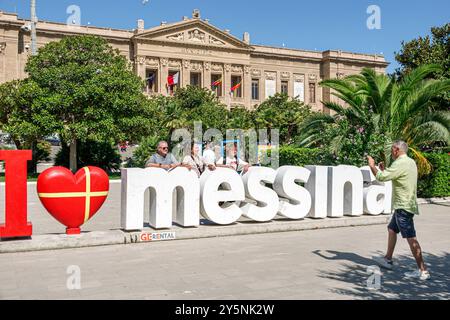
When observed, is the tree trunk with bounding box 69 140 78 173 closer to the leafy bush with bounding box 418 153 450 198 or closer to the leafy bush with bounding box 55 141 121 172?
the leafy bush with bounding box 55 141 121 172

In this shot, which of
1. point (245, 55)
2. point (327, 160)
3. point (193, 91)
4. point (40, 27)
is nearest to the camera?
point (327, 160)

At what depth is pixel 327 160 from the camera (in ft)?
43.5

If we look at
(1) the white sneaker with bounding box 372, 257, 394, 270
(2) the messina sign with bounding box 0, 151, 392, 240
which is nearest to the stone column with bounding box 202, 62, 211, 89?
(2) the messina sign with bounding box 0, 151, 392, 240

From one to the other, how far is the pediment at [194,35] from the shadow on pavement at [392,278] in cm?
4670

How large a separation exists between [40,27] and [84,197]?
43105mm

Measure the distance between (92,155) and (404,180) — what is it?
81.7 feet

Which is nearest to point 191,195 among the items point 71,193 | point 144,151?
point 71,193

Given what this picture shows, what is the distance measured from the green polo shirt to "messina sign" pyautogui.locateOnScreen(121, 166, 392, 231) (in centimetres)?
334

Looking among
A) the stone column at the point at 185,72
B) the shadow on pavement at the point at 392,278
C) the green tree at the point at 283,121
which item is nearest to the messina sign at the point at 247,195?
the shadow on pavement at the point at 392,278

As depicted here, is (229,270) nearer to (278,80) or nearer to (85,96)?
(85,96)

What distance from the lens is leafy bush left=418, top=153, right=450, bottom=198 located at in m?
14.4

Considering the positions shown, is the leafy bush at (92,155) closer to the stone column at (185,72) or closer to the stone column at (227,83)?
the stone column at (185,72)
